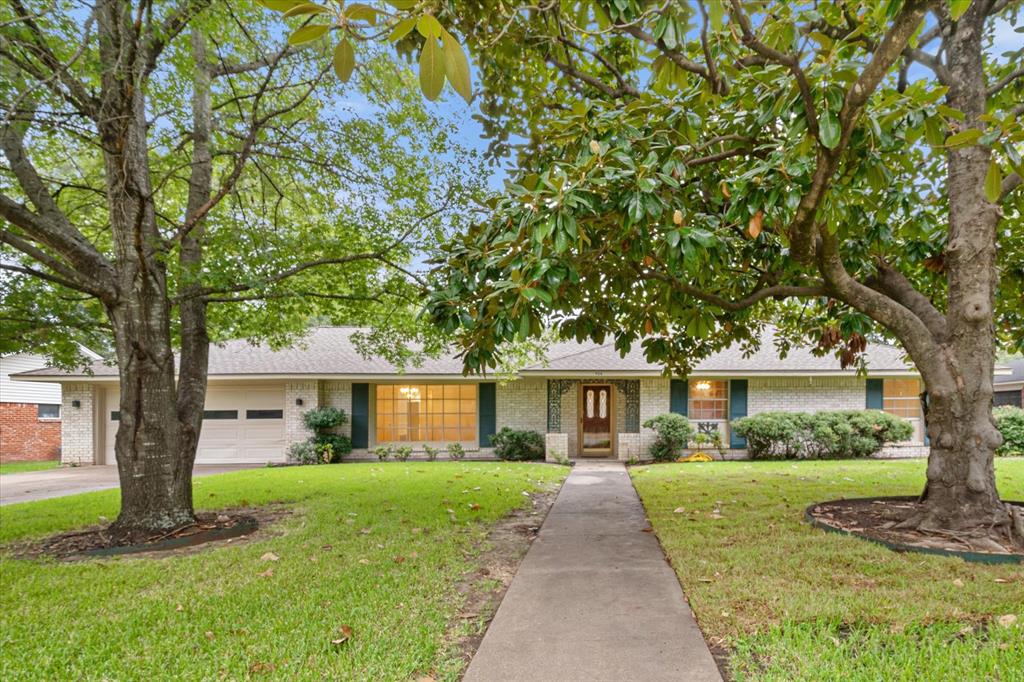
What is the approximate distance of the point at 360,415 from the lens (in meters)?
16.2

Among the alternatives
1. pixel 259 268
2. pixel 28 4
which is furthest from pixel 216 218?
pixel 28 4

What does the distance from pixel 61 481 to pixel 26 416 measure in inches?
395

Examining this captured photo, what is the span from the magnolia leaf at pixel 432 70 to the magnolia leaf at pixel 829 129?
292cm

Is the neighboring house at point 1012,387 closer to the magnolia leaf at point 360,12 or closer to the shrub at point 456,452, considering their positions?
the shrub at point 456,452

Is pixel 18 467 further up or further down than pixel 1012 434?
further down

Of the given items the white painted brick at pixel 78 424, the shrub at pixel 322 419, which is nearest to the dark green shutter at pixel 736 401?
the shrub at pixel 322 419

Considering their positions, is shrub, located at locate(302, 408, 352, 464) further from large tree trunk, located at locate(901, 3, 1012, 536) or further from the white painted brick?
large tree trunk, located at locate(901, 3, 1012, 536)

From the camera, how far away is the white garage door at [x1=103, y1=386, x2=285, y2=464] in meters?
16.4

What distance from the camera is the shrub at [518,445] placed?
15.4 meters

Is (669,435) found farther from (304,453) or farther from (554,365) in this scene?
(304,453)

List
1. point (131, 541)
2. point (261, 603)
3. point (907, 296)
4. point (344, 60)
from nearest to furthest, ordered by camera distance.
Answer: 1. point (344, 60)
2. point (261, 603)
3. point (131, 541)
4. point (907, 296)

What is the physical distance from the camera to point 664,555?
17.1 feet

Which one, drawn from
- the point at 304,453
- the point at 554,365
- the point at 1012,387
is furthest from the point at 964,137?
the point at 1012,387

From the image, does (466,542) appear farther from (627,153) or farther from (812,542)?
(627,153)
